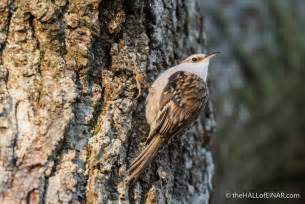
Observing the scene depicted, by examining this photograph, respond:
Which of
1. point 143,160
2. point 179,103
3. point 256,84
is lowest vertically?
point 143,160

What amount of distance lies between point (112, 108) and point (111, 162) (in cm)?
20

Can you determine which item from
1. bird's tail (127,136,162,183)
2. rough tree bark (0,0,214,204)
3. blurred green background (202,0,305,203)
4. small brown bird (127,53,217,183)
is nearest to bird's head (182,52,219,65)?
small brown bird (127,53,217,183)

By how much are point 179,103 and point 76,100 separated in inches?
28.8

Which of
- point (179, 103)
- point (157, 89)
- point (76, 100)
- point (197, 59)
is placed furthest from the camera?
point (197, 59)

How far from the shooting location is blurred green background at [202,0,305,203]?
509 cm

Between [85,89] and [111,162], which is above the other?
[85,89]

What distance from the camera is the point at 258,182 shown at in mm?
5289

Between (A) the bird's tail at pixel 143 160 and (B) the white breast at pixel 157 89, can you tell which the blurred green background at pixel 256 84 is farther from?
(A) the bird's tail at pixel 143 160

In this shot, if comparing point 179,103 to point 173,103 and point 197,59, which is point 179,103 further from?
point 197,59

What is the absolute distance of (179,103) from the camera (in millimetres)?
3203

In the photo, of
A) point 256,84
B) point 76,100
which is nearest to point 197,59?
point 76,100

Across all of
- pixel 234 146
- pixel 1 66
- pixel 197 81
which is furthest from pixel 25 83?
pixel 234 146

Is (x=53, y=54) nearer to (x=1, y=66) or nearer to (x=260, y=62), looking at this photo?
(x=1, y=66)

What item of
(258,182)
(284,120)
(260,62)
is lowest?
(258,182)
